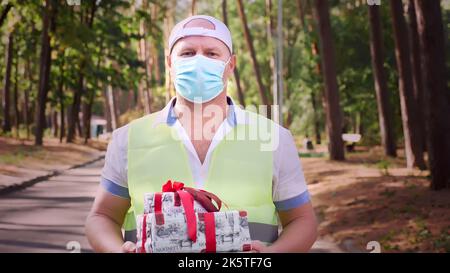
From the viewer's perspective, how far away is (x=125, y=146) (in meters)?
2.52

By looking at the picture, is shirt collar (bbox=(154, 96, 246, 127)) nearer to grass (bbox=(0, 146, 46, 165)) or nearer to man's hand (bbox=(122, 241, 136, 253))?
man's hand (bbox=(122, 241, 136, 253))

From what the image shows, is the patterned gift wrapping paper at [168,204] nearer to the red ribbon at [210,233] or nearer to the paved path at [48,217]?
the red ribbon at [210,233]

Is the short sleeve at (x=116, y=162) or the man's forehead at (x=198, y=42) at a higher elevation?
the man's forehead at (x=198, y=42)

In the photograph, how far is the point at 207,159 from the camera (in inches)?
97.3

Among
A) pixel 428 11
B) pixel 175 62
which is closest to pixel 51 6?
pixel 428 11

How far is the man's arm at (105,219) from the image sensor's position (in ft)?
8.31

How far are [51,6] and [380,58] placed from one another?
15896 millimetres

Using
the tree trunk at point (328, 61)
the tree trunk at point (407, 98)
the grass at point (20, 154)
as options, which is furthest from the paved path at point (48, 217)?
the tree trunk at point (407, 98)

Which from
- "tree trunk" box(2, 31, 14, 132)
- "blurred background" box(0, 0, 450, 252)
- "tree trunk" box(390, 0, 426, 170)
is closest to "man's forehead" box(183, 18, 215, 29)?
"blurred background" box(0, 0, 450, 252)

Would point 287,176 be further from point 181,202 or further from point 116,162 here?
point 116,162

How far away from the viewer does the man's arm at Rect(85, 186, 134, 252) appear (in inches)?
99.7

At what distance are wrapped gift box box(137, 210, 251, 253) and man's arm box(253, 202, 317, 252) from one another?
297mm

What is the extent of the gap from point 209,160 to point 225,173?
7 centimetres

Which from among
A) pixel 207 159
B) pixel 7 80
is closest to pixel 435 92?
pixel 207 159
